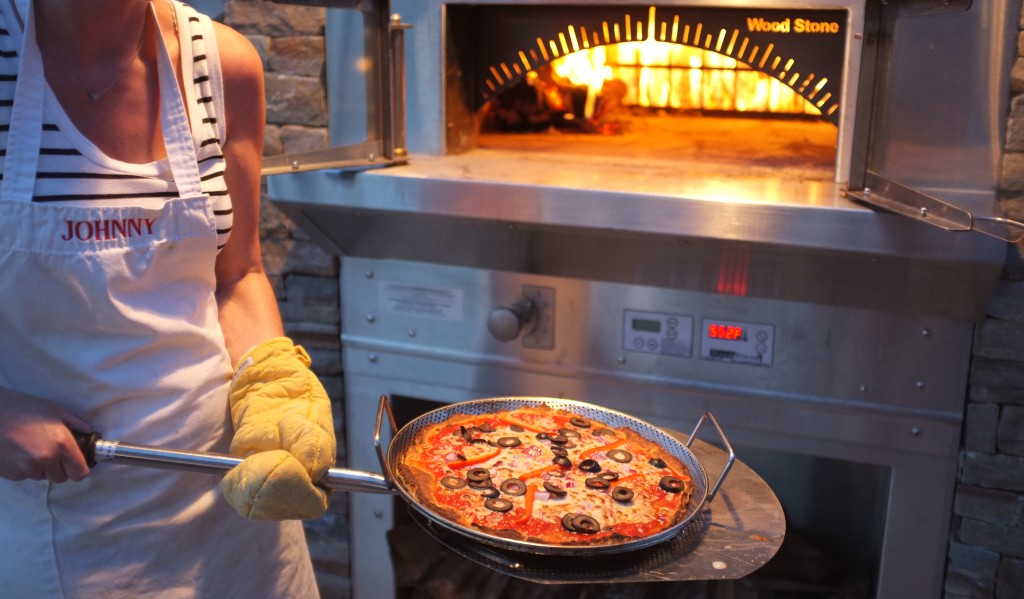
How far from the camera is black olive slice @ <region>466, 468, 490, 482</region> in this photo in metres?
1.33

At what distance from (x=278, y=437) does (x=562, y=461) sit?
389 millimetres

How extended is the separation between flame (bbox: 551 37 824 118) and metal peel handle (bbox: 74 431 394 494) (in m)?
1.28

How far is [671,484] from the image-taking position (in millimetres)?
1318

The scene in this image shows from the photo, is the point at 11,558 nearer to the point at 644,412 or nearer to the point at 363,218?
the point at 363,218

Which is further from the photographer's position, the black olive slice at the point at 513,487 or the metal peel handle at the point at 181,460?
the black olive slice at the point at 513,487

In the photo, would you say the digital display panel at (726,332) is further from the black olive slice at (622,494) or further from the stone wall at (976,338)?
the black olive slice at (622,494)

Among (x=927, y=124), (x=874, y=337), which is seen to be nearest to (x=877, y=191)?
(x=927, y=124)

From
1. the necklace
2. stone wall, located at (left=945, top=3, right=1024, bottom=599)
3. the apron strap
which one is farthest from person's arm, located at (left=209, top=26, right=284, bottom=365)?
stone wall, located at (left=945, top=3, right=1024, bottom=599)

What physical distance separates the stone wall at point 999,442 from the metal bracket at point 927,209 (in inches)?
7.9

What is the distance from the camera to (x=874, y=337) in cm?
185

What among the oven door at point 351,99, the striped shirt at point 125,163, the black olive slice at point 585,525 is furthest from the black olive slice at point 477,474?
the oven door at point 351,99

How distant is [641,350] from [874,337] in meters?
0.45

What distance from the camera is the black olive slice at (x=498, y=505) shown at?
1267mm

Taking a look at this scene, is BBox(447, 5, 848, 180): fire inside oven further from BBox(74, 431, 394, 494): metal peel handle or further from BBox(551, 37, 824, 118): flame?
BBox(74, 431, 394, 494): metal peel handle
